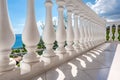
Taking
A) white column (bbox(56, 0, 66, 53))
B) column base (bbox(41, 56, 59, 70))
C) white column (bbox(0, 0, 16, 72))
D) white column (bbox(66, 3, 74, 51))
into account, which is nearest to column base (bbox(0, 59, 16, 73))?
white column (bbox(0, 0, 16, 72))

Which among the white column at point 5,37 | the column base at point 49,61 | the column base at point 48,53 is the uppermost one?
the white column at point 5,37

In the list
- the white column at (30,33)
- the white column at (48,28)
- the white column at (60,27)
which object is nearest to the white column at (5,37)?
the white column at (30,33)

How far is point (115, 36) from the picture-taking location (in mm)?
4773

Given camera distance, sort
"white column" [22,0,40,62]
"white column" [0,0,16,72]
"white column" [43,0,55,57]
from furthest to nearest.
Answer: "white column" [43,0,55,57], "white column" [22,0,40,62], "white column" [0,0,16,72]

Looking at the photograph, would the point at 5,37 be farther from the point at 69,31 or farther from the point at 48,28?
the point at 69,31

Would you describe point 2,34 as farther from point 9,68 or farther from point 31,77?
point 31,77

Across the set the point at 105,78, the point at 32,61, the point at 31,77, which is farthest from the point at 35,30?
→ the point at 105,78

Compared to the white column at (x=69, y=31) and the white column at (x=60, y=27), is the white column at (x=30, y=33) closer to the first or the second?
the white column at (x=60, y=27)

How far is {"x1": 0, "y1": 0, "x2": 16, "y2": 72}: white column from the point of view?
26.4 inches

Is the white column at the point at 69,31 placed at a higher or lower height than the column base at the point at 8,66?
higher

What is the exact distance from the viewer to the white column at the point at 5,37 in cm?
67

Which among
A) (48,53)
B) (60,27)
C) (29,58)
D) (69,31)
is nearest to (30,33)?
(29,58)

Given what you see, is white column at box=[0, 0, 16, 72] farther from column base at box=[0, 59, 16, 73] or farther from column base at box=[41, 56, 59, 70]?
column base at box=[41, 56, 59, 70]

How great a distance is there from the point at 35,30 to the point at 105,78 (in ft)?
1.83
